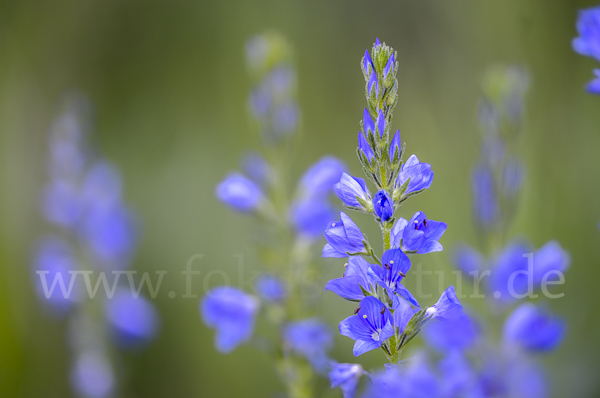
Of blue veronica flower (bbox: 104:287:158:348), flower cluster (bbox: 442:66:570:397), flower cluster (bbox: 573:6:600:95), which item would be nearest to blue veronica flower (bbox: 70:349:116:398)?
blue veronica flower (bbox: 104:287:158:348)

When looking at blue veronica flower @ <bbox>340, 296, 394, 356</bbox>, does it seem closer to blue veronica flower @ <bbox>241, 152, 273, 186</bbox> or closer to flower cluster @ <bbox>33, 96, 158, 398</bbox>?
blue veronica flower @ <bbox>241, 152, 273, 186</bbox>

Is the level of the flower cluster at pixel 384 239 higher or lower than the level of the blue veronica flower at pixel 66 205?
lower

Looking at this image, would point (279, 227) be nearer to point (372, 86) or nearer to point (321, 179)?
point (321, 179)

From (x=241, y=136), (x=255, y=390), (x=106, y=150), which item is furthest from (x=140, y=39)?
(x=255, y=390)

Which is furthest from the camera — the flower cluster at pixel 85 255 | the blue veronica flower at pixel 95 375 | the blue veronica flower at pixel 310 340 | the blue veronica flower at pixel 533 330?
the flower cluster at pixel 85 255

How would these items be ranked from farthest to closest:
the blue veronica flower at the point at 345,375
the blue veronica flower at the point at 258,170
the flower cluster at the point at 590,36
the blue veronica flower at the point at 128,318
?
the blue veronica flower at the point at 128,318, the blue veronica flower at the point at 258,170, the flower cluster at the point at 590,36, the blue veronica flower at the point at 345,375

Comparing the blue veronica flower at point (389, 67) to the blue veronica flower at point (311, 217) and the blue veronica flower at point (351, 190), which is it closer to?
the blue veronica flower at point (351, 190)

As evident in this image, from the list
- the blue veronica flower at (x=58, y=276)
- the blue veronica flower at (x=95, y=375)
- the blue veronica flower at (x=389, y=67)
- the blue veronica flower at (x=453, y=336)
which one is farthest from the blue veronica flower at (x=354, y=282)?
the blue veronica flower at (x=58, y=276)
